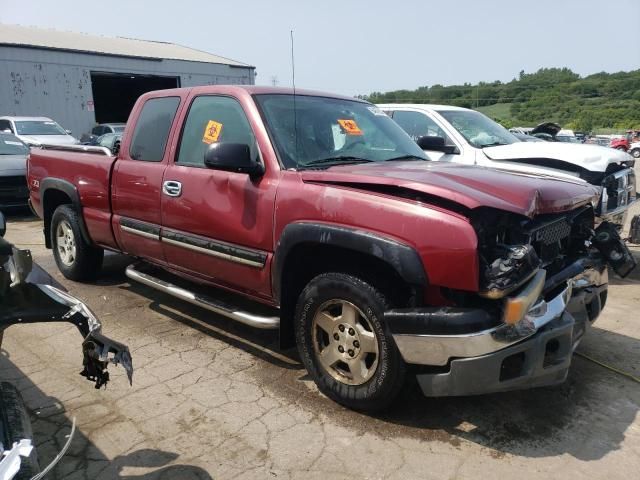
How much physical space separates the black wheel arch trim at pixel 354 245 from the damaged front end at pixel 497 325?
0.22 m

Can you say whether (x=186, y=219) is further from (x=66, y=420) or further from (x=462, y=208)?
(x=462, y=208)

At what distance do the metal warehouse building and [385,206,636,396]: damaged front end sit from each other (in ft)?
79.9

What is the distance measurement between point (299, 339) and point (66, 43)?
27.2 metres

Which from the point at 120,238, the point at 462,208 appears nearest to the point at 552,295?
the point at 462,208

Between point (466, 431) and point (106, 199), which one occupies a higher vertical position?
point (106, 199)

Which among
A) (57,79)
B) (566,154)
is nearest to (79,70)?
(57,79)

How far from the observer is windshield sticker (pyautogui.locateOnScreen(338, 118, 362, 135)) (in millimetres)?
3936

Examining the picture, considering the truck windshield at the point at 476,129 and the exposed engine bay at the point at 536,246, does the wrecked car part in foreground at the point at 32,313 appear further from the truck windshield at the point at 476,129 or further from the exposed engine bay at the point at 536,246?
the truck windshield at the point at 476,129

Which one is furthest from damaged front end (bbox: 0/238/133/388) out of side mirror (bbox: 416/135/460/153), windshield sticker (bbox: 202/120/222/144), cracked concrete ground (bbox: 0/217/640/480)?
side mirror (bbox: 416/135/460/153)

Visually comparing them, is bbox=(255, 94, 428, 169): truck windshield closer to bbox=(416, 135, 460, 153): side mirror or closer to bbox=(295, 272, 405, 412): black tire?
bbox=(295, 272, 405, 412): black tire

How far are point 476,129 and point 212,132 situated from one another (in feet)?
14.3

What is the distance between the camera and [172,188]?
4.04 meters

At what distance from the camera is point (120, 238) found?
4719 millimetres

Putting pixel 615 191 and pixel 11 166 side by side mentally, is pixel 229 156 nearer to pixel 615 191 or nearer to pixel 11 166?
pixel 615 191
